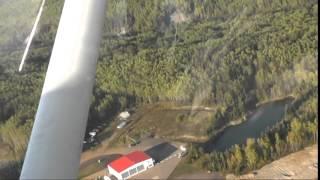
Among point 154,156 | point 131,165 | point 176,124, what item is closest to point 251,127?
point 176,124

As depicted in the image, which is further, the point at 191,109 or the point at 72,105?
the point at 191,109

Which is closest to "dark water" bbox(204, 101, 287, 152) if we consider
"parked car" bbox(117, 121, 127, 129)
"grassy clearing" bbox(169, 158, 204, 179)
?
"grassy clearing" bbox(169, 158, 204, 179)

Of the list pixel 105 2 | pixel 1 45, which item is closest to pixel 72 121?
pixel 105 2

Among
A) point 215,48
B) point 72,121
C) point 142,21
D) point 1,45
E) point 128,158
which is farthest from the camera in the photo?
point 1,45

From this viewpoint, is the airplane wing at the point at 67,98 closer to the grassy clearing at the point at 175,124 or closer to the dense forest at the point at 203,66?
the dense forest at the point at 203,66

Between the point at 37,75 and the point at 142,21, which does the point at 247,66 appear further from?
the point at 37,75

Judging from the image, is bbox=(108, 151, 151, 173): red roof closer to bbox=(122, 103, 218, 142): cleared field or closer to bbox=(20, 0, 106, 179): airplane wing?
bbox=(122, 103, 218, 142): cleared field

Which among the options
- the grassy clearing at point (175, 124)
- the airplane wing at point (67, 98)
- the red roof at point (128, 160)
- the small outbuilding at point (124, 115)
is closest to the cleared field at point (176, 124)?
the grassy clearing at point (175, 124)
